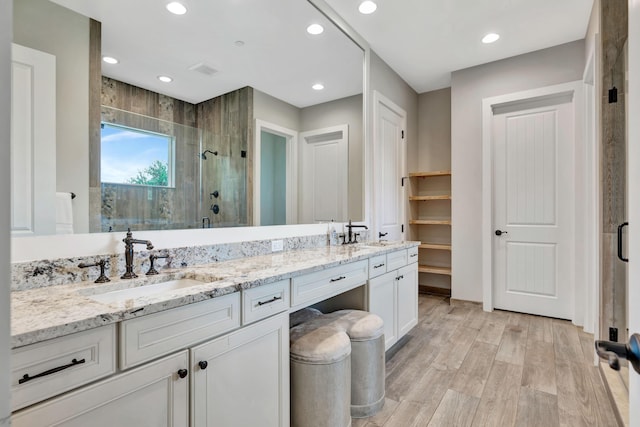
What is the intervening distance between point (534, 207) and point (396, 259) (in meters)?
2.00

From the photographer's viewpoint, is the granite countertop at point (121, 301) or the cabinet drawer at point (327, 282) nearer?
the granite countertop at point (121, 301)

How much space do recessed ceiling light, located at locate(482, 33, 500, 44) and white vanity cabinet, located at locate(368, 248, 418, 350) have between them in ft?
7.42

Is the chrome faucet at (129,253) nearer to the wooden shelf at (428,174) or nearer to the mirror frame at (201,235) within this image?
the mirror frame at (201,235)

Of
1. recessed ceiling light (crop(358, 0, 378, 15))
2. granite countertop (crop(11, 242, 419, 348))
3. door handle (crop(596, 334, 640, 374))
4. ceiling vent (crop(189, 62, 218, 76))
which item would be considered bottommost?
granite countertop (crop(11, 242, 419, 348))

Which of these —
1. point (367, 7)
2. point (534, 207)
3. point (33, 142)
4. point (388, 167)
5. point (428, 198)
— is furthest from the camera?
point (428, 198)

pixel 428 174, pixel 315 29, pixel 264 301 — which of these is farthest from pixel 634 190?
pixel 428 174

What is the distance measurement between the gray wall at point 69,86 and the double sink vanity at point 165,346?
407mm

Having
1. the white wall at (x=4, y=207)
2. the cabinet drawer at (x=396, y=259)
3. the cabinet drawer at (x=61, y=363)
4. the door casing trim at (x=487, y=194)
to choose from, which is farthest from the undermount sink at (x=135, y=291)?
the door casing trim at (x=487, y=194)

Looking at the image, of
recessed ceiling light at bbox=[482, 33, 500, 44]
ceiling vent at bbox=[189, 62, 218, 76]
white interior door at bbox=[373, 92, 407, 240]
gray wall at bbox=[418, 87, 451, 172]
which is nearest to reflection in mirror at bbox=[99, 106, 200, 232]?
ceiling vent at bbox=[189, 62, 218, 76]

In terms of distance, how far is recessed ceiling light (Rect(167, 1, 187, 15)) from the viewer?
1614 mm

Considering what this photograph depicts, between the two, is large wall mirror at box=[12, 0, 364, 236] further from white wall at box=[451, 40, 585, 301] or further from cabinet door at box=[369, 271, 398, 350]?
white wall at box=[451, 40, 585, 301]

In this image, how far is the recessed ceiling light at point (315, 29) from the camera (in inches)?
98.8

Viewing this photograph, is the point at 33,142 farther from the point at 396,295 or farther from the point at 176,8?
the point at 396,295

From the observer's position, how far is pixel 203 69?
1.83 metres
